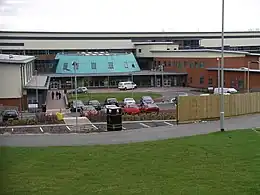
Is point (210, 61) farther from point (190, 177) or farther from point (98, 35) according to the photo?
point (190, 177)

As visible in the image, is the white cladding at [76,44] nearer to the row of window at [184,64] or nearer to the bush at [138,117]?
the row of window at [184,64]

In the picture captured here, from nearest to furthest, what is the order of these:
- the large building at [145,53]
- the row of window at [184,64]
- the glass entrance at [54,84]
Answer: the large building at [145,53] < the row of window at [184,64] < the glass entrance at [54,84]

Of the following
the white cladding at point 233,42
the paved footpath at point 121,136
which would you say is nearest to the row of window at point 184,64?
the white cladding at point 233,42

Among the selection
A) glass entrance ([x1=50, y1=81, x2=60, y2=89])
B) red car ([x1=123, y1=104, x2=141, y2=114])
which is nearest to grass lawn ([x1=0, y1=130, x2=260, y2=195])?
red car ([x1=123, y1=104, x2=141, y2=114])

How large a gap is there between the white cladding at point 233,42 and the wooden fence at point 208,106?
38844 mm

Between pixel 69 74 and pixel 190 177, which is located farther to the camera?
pixel 69 74

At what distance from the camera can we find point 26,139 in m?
12.3

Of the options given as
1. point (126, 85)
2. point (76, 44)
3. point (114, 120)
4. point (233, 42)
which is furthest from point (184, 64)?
point (114, 120)

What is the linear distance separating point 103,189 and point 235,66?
3279cm

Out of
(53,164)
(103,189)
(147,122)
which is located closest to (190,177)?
(103,189)

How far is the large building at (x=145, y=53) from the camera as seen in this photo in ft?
128

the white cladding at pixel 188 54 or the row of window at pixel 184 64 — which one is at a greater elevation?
the white cladding at pixel 188 54

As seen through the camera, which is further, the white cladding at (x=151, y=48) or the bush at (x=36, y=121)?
the white cladding at (x=151, y=48)

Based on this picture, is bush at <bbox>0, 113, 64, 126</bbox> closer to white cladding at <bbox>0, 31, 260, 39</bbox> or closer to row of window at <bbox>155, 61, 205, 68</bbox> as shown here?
row of window at <bbox>155, 61, 205, 68</bbox>
